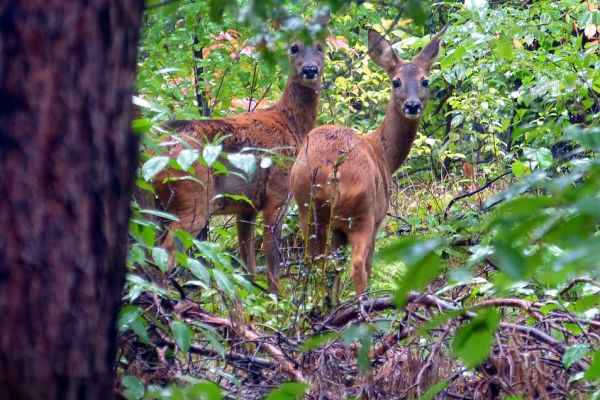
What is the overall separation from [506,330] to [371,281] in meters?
3.12

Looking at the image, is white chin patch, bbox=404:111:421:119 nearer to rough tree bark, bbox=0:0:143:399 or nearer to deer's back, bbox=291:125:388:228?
deer's back, bbox=291:125:388:228

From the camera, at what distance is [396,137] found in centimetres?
846

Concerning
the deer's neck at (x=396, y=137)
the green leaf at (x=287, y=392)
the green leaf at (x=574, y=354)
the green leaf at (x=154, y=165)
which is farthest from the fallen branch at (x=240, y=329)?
the deer's neck at (x=396, y=137)

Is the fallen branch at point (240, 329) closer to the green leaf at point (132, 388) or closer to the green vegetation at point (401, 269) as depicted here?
the green vegetation at point (401, 269)

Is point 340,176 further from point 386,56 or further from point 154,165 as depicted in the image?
point 154,165

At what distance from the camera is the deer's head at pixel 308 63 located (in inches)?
357

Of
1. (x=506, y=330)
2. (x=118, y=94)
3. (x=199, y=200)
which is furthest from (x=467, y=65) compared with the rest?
(x=118, y=94)

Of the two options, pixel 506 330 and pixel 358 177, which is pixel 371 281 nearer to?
pixel 358 177

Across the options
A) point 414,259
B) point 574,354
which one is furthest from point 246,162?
point 414,259

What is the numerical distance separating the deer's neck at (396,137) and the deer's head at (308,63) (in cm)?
95

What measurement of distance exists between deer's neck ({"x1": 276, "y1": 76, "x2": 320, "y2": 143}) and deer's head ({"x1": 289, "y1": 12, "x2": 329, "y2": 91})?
0.08 meters

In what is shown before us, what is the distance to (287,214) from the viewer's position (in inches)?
316

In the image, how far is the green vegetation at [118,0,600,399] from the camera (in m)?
1.78

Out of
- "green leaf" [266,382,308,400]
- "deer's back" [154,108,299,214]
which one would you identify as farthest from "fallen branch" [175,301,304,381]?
"deer's back" [154,108,299,214]
